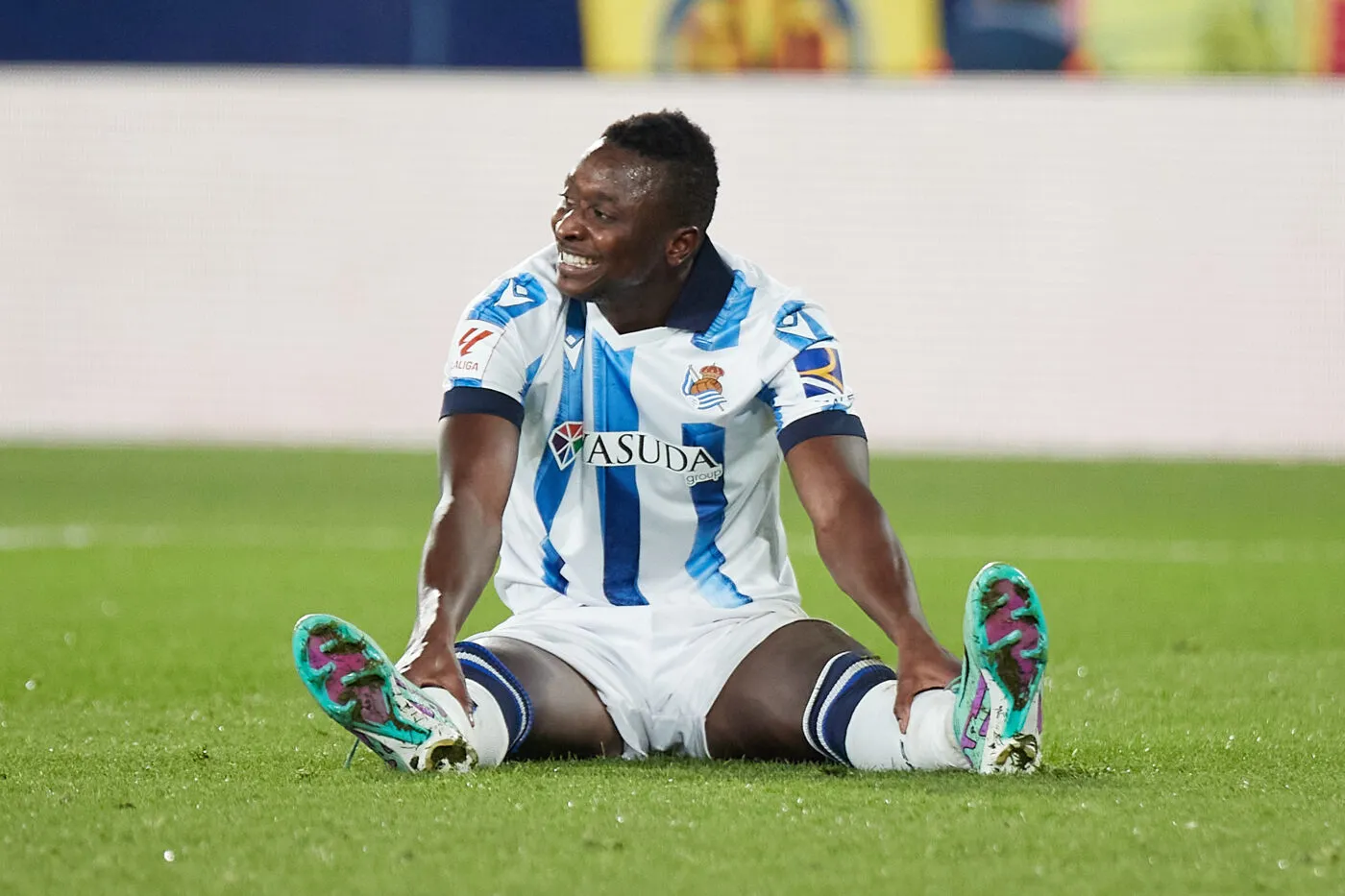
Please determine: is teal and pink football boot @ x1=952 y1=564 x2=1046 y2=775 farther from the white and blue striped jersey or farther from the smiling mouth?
the smiling mouth

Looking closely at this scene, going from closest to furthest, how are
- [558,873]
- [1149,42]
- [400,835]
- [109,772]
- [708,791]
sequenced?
1. [558,873]
2. [400,835]
3. [708,791]
4. [109,772]
5. [1149,42]

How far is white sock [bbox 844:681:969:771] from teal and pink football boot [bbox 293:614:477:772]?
0.65m

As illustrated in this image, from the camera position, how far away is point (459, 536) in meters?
3.19

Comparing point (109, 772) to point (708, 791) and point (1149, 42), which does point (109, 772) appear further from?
point (1149, 42)

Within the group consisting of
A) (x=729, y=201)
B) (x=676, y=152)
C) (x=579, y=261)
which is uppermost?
(x=676, y=152)

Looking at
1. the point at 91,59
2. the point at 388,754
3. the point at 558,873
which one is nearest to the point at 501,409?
the point at 388,754

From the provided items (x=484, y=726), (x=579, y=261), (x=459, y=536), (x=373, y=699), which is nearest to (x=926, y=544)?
(x=579, y=261)

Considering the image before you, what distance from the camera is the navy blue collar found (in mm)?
3445

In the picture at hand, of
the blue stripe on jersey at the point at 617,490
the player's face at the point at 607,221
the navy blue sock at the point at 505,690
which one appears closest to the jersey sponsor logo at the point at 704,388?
the blue stripe on jersey at the point at 617,490

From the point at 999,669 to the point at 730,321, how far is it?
0.97m

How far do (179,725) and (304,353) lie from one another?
35.5 feet

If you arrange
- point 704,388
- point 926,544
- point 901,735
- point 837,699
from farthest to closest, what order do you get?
point 926,544, point 704,388, point 837,699, point 901,735

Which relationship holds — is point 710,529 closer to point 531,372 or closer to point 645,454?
point 645,454

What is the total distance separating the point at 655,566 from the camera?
3.43m
